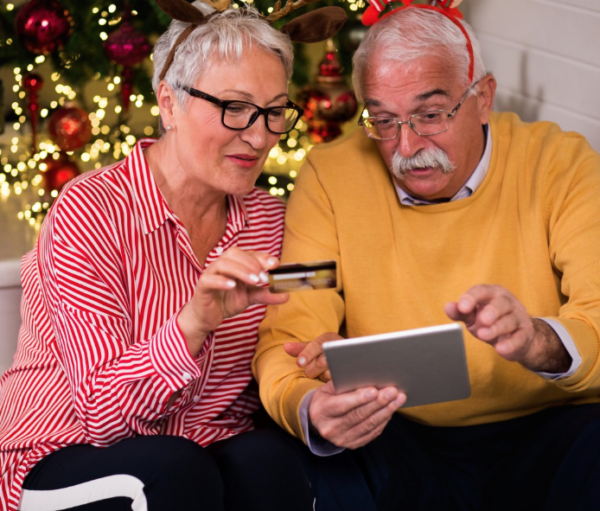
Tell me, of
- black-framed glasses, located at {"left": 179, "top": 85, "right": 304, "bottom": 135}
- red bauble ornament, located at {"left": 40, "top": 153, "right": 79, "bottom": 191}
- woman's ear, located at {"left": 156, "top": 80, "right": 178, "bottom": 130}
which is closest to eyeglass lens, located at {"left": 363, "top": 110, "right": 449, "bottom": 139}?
black-framed glasses, located at {"left": 179, "top": 85, "right": 304, "bottom": 135}

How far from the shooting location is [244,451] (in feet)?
4.71

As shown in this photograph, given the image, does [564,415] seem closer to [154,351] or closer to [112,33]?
[154,351]

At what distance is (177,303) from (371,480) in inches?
19.0

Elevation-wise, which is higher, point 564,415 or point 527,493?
point 564,415

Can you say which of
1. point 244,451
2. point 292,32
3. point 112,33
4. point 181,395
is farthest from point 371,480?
point 112,33

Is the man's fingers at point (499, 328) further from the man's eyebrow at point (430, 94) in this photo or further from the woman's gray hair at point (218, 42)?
the woman's gray hair at point (218, 42)

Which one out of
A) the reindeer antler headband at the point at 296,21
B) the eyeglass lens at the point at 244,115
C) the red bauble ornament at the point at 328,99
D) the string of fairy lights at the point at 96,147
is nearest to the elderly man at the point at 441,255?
the reindeer antler headband at the point at 296,21

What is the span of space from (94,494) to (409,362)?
54 centimetres

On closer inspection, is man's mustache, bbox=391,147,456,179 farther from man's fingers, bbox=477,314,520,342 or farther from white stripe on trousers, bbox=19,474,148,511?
white stripe on trousers, bbox=19,474,148,511

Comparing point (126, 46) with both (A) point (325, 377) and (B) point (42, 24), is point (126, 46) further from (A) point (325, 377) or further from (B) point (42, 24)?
(A) point (325, 377)

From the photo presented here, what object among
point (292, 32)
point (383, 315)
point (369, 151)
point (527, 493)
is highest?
point (292, 32)

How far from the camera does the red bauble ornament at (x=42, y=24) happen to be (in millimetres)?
2102

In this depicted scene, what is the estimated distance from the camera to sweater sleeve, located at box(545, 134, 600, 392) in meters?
1.42

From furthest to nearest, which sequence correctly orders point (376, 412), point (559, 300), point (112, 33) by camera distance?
point (112, 33), point (559, 300), point (376, 412)
